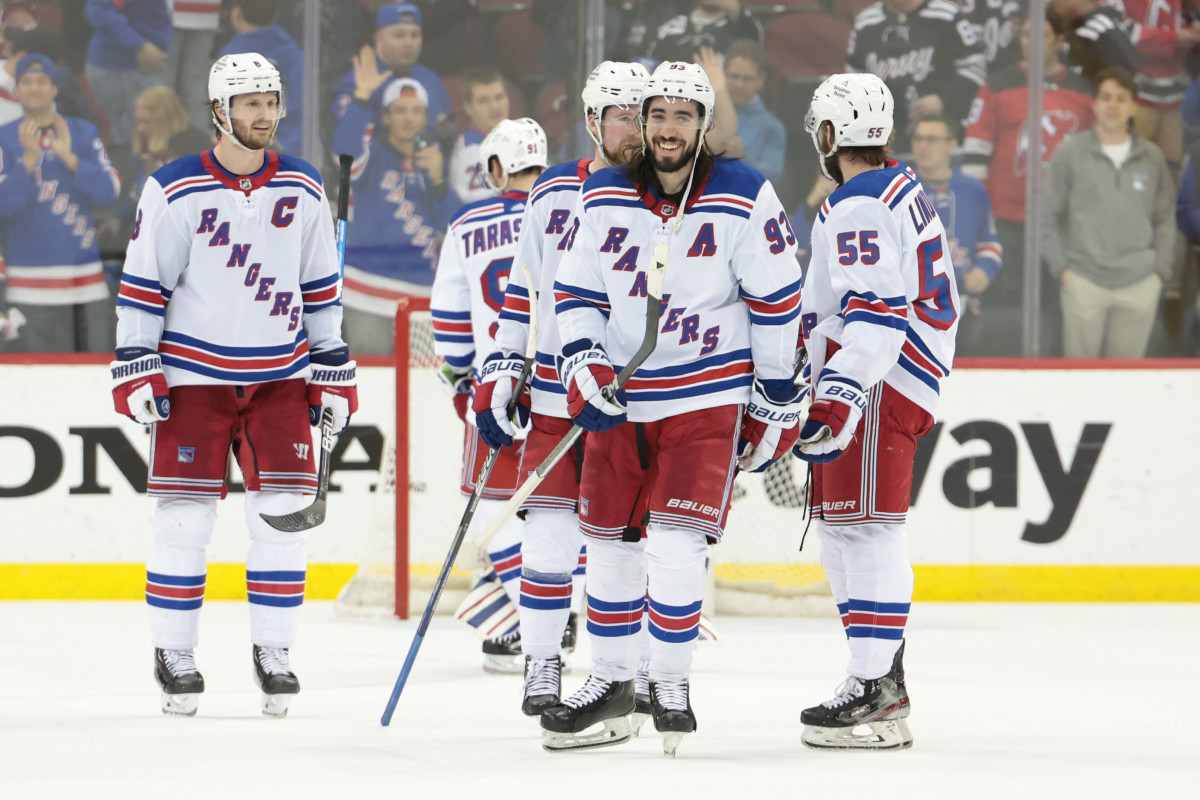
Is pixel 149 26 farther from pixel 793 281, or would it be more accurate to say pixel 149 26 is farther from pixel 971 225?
pixel 793 281

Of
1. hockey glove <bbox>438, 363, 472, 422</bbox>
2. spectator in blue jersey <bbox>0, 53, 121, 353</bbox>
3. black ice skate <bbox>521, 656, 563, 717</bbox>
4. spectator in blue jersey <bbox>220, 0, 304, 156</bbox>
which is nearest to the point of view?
black ice skate <bbox>521, 656, 563, 717</bbox>

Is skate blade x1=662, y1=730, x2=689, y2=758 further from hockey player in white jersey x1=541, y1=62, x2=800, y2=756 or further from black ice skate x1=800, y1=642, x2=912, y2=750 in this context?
black ice skate x1=800, y1=642, x2=912, y2=750

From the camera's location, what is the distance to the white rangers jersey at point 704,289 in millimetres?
3260

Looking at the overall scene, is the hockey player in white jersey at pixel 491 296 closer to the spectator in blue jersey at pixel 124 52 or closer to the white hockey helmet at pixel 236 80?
the white hockey helmet at pixel 236 80

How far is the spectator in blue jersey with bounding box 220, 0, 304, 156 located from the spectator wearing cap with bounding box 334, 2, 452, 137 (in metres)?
0.21

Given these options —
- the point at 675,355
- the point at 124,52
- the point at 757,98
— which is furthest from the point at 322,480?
the point at 757,98

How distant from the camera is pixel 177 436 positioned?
374 centimetres

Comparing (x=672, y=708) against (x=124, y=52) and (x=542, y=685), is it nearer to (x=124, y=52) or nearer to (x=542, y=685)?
(x=542, y=685)

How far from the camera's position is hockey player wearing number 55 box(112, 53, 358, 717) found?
12.2 ft

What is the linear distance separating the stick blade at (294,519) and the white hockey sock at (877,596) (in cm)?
114

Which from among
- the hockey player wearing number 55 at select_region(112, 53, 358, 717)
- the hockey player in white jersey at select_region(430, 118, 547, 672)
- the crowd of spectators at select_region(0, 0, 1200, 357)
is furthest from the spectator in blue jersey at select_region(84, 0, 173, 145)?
the hockey player wearing number 55 at select_region(112, 53, 358, 717)

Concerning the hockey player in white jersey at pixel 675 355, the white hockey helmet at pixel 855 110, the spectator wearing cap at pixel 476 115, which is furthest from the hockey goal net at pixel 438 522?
the hockey player in white jersey at pixel 675 355

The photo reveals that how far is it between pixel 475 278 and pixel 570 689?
42.7 inches

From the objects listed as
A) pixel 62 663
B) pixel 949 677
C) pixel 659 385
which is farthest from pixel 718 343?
pixel 62 663
